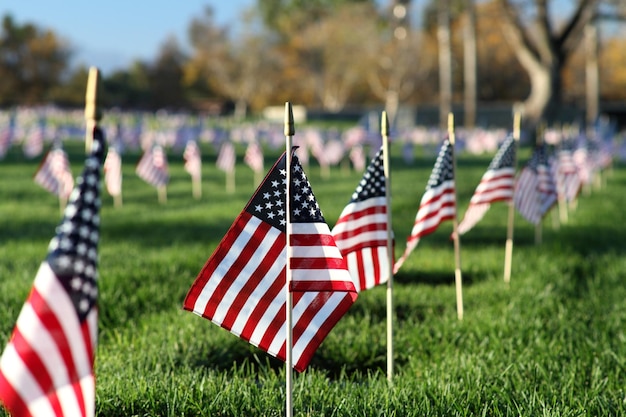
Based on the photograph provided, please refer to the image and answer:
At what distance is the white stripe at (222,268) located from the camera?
137 inches

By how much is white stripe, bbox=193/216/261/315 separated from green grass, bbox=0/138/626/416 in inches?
25.2

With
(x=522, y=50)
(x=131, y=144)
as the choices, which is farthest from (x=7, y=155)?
(x=522, y=50)

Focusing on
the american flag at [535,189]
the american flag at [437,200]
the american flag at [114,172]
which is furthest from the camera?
the american flag at [114,172]

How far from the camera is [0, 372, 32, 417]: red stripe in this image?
8.36 feet

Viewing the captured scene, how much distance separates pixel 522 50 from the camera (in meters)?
36.9

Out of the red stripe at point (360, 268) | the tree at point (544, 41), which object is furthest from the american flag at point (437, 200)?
the tree at point (544, 41)

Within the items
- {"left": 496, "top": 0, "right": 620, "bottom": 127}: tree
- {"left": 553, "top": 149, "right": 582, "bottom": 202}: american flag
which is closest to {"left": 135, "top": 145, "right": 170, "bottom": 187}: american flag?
{"left": 553, "top": 149, "right": 582, "bottom": 202}: american flag

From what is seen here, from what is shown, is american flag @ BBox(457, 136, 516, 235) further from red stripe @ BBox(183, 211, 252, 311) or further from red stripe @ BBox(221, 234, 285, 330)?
red stripe @ BBox(183, 211, 252, 311)

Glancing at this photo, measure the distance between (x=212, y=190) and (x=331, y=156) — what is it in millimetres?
7049

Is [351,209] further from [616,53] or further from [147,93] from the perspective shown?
[147,93]

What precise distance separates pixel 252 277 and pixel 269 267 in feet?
0.29

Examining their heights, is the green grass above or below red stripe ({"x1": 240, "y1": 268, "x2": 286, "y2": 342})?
below

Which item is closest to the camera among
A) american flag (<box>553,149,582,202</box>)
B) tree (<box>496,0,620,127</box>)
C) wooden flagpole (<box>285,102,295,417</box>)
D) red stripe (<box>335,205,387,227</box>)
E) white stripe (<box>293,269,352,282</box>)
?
wooden flagpole (<box>285,102,295,417</box>)

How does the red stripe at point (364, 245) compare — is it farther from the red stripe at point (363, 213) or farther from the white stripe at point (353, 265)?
the red stripe at point (363, 213)
